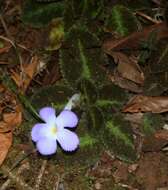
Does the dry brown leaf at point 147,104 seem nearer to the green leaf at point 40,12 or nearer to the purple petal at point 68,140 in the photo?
the purple petal at point 68,140

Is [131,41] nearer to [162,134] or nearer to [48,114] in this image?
[162,134]

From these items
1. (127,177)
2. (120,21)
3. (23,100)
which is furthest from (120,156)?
(120,21)

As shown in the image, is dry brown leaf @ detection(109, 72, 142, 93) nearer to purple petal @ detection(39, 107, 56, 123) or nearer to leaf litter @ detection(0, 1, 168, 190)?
leaf litter @ detection(0, 1, 168, 190)

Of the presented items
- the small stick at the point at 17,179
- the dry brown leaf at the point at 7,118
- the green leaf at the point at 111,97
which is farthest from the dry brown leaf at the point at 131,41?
the small stick at the point at 17,179

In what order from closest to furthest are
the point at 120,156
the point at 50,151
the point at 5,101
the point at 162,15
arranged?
1. the point at 50,151
2. the point at 120,156
3. the point at 5,101
4. the point at 162,15

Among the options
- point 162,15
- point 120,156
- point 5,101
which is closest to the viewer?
point 120,156

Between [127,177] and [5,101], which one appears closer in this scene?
[127,177]

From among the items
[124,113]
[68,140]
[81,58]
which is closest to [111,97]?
[124,113]

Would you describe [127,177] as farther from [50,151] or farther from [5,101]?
[5,101]
